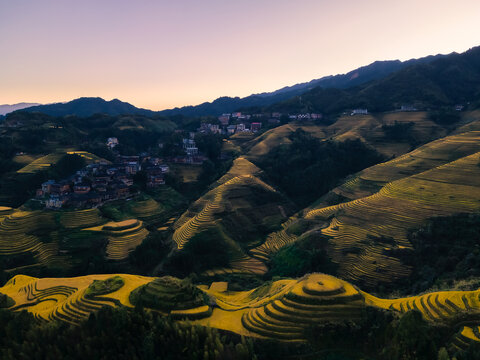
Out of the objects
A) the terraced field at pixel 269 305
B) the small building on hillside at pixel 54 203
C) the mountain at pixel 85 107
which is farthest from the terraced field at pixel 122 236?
the mountain at pixel 85 107

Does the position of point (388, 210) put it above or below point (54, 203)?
below

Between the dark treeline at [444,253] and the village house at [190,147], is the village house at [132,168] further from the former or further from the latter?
the dark treeline at [444,253]

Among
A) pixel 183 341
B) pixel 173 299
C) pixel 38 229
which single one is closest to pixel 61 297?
pixel 173 299

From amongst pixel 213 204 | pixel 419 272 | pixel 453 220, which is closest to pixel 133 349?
pixel 419 272

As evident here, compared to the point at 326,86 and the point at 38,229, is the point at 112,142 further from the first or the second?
the point at 326,86

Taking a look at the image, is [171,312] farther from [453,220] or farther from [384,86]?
[384,86]

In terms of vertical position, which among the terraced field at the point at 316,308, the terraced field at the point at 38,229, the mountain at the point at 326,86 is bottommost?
the terraced field at the point at 316,308

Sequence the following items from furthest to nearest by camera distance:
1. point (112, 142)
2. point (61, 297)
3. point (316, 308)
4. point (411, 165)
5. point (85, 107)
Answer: point (85, 107) → point (112, 142) → point (411, 165) → point (61, 297) → point (316, 308)
